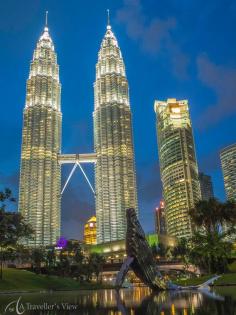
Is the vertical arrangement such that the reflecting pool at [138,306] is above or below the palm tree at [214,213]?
below

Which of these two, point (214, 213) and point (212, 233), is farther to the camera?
point (214, 213)

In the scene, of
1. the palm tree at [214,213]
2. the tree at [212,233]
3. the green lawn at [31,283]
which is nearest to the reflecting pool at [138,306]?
the green lawn at [31,283]

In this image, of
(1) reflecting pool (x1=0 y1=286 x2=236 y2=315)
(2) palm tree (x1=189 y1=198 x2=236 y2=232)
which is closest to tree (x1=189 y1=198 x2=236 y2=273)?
(2) palm tree (x1=189 y1=198 x2=236 y2=232)

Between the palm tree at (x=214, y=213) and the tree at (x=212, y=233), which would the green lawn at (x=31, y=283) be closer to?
the tree at (x=212, y=233)

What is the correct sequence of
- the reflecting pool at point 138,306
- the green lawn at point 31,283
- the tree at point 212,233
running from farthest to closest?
the tree at point 212,233 → the green lawn at point 31,283 → the reflecting pool at point 138,306

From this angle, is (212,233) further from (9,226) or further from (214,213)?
(9,226)

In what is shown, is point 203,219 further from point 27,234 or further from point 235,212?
point 27,234

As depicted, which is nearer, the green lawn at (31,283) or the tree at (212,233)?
the green lawn at (31,283)

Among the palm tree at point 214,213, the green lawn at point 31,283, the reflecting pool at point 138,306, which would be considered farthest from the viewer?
the palm tree at point 214,213

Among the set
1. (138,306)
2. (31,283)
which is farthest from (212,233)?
(138,306)

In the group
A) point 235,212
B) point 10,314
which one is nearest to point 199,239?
point 235,212

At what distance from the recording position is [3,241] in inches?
3214

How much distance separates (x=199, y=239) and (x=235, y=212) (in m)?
15.2

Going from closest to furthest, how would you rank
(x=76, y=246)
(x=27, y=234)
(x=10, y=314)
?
(x=10, y=314) < (x=27, y=234) < (x=76, y=246)
